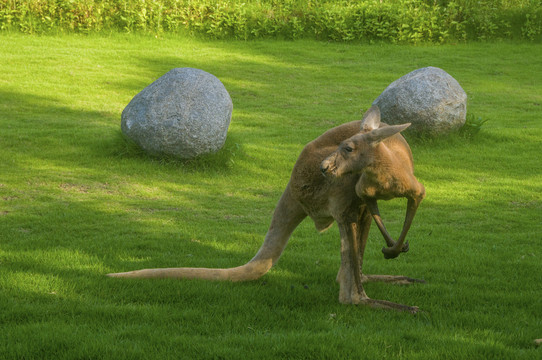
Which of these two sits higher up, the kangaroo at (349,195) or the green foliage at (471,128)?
the kangaroo at (349,195)

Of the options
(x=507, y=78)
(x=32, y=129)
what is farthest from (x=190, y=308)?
(x=507, y=78)

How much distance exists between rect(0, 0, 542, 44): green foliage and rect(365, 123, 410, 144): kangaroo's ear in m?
17.6

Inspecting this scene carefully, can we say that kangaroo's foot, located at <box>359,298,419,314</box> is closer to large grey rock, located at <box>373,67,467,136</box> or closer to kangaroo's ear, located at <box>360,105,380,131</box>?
kangaroo's ear, located at <box>360,105,380,131</box>

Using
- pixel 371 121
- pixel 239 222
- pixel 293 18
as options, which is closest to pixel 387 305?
pixel 371 121

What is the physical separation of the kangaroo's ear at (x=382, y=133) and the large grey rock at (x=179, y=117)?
6910 millimetres

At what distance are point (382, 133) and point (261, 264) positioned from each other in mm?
2075

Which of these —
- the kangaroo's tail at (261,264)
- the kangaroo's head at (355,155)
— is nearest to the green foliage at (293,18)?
the kangaroo's tail at (261,264)

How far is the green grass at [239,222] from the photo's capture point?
4.96 meters

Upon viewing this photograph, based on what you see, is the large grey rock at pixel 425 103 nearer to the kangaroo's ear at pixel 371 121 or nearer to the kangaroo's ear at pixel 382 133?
the kangaroo's ear at pixel 371 121

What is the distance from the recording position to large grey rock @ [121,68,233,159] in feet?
37.7

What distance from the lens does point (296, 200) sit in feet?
20.0

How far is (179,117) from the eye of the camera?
1149cm

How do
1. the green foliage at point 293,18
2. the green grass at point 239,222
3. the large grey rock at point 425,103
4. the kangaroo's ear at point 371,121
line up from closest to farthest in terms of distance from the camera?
1. the green grass at point 239,222
2. the kangaroo's ear at point 371,121
3. the large grey rock at point 425,103
4. the green foliage at point 293,18

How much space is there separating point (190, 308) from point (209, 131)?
6368 mm
